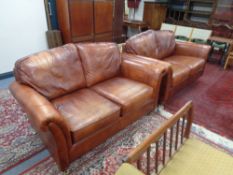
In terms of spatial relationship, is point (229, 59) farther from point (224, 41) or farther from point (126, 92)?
point (126, 92)

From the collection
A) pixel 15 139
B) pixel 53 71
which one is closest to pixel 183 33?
pixel 53 71

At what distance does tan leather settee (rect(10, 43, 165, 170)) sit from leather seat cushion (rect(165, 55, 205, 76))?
91 centimetres

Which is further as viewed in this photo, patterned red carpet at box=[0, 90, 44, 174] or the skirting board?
the skirting board

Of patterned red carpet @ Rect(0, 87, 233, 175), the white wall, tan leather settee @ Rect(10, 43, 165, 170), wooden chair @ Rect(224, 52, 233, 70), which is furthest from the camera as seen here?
wooden chair @ Rect(224, 52, 233, 70)

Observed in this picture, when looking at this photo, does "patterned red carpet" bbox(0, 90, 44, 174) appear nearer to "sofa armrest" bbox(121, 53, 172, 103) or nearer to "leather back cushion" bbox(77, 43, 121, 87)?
"leather back cushion" bbox(77, 43, 121, 87)

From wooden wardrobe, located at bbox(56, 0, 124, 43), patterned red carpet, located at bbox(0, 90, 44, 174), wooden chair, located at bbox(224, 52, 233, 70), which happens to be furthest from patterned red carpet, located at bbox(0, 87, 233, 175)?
wooden chair, located at bbox(224, 52, 233, 70)

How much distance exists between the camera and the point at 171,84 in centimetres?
224

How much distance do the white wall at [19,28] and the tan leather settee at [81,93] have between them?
1.67m

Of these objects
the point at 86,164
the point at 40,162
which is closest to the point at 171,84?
the point at 86,164

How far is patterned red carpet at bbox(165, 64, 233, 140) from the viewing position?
2.09m

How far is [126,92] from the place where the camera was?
184 cm

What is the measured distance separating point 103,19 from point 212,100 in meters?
2.74

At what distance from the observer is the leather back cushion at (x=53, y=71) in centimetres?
157

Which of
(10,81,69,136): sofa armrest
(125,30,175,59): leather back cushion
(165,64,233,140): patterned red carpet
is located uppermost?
(125,30,175,59): leather back cushion
